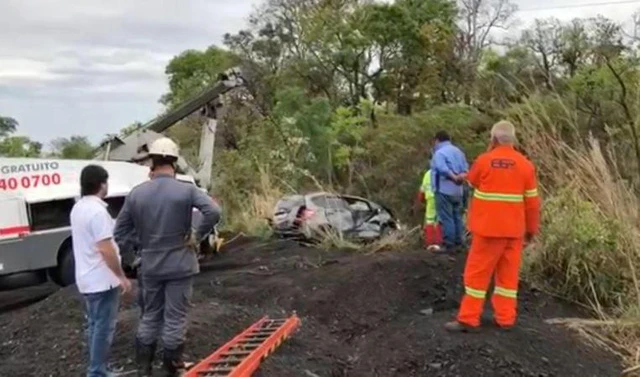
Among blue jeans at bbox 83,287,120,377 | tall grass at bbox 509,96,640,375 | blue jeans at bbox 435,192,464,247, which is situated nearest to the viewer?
blue jeans at bbox 83,287,120,377

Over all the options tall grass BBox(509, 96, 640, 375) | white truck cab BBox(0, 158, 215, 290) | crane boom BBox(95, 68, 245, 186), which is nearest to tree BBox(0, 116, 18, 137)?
crane boom BBox(95, 68, 245, 186)

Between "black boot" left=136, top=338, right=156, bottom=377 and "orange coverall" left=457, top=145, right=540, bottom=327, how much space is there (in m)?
2.85

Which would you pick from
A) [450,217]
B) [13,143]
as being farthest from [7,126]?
[450,217]

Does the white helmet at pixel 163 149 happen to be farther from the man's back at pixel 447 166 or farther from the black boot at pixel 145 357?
the man's back at pixel 447 166

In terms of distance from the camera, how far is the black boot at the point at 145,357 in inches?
274

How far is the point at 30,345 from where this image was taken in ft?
28.6

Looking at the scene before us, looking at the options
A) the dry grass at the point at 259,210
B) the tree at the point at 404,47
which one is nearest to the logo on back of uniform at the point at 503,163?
the dry grass at the point at 259,210

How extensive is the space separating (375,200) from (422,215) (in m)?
1.88

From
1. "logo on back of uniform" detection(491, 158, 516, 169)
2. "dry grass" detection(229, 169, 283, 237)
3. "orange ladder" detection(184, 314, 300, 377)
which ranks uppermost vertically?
"logo on back of uniform" detection(491, 158, 516, 169)

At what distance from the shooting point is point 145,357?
6992 millimetres

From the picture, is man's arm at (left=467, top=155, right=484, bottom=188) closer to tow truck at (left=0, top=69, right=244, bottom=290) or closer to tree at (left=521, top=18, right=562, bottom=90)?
tow truck at (left=0, top=69, right=244, bottom=290)

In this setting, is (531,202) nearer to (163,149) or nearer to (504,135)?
(504,135)

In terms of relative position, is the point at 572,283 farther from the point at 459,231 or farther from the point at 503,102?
the point at 503,102

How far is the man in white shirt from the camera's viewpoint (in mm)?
6457
